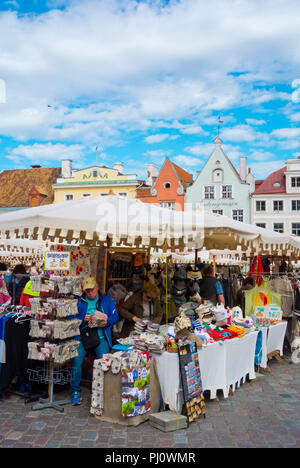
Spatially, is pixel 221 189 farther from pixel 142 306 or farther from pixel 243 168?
pixel 142 306

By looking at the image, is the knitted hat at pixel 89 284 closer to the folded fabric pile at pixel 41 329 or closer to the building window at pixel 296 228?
the folded fabric pile at pixel 41 329

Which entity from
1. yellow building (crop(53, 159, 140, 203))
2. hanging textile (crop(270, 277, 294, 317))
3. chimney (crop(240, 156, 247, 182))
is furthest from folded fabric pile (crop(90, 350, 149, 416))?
chimney (crop(240, 156, 247, 182))

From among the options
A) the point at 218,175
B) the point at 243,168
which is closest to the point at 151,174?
the point at 218,175

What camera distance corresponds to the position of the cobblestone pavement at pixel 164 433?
148 inches

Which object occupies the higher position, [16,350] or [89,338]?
[89,338]

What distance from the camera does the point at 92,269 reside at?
6.39 m

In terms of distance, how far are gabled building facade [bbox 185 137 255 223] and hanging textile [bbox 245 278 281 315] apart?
2602 centimetres

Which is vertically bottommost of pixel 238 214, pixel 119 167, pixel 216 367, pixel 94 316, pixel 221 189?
pixel 216 367

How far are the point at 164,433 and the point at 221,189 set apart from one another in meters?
31.2

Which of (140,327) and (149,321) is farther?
(149,321)

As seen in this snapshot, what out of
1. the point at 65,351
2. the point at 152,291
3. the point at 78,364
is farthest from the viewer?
the point at 152,291

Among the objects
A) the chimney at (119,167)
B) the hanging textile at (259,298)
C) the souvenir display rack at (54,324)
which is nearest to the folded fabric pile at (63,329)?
the souvenir display rack at (54,324)

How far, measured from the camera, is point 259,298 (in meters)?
7.43
